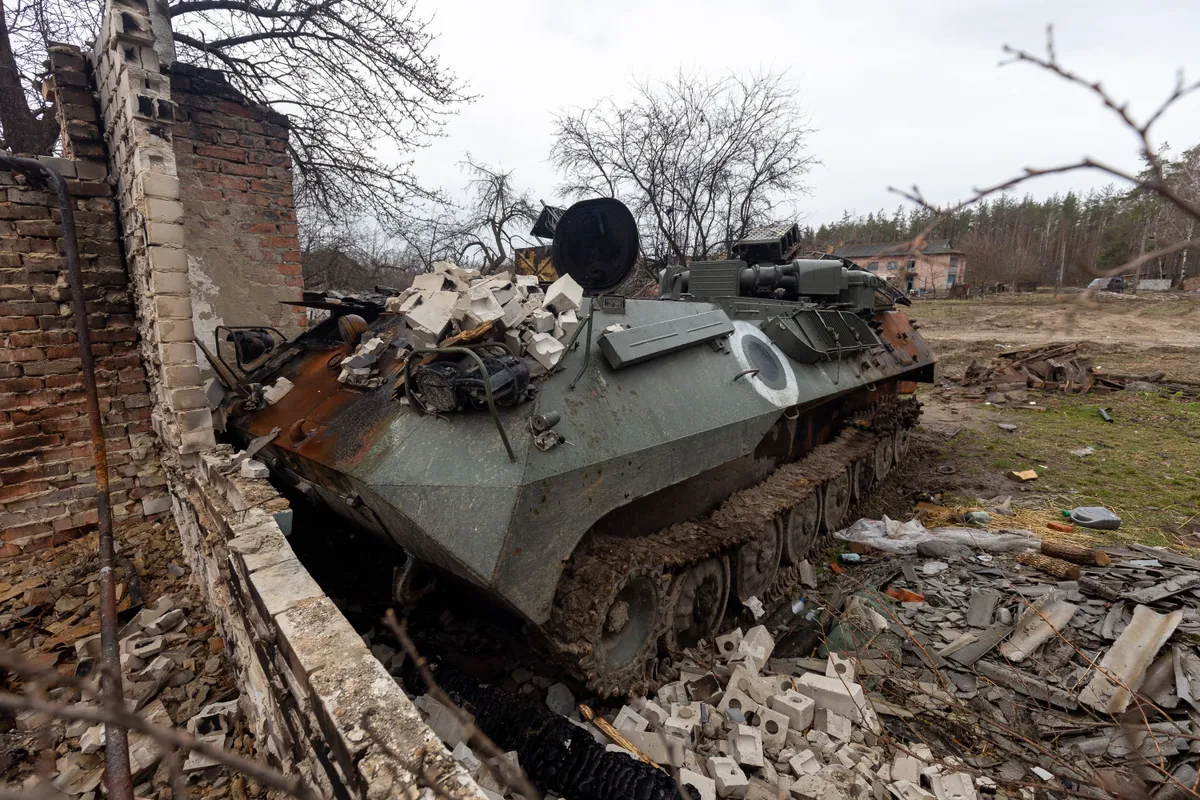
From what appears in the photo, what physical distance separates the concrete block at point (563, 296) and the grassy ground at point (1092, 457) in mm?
5819

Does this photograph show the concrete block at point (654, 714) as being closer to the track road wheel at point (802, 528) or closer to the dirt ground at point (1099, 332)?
the track road wheel at point (802, 528)

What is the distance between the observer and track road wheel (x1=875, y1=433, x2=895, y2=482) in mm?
7297

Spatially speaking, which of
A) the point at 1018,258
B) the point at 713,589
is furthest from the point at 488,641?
the point at 1018,258

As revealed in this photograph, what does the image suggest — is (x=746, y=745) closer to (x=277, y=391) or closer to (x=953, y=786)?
(x=953, y=786)

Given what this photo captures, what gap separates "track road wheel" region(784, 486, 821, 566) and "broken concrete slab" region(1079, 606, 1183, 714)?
2.06 m

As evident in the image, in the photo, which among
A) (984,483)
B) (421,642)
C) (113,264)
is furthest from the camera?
(984,483)

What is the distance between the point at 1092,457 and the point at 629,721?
29.1 ft

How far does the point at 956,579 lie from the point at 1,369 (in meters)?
7.62

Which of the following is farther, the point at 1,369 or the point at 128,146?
the point at 1,369

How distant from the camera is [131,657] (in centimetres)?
350

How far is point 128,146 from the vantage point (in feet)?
13.9

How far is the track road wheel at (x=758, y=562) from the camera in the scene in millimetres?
4555

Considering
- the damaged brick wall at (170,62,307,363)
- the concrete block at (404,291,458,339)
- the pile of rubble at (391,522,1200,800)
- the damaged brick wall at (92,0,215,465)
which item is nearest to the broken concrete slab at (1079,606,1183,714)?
the pile of rubble at (391,522,1200,800)

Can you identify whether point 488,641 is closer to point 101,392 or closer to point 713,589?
point 713,589
